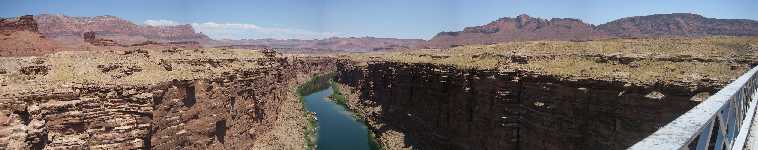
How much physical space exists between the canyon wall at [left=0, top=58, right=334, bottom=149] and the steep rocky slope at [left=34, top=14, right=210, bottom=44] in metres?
65.1

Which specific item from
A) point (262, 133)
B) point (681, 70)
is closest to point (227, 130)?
point (262, 133)

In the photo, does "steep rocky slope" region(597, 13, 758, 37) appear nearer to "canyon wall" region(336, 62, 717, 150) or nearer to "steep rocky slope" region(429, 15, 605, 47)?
"steep rocky slope" region(429, 15, 605, 47)

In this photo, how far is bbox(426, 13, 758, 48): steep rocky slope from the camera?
119375mm

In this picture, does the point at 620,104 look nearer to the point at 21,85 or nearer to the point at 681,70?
the point at 681,70

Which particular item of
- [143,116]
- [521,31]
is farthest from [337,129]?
[521,31]

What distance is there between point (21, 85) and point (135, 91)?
3.57 meters

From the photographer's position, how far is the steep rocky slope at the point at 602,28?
392 ft

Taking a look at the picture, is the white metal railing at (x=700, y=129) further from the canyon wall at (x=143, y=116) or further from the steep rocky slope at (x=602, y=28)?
the steep rocky slope at (x=602, y=28)

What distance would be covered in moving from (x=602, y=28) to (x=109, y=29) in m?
131

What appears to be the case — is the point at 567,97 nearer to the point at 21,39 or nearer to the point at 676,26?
the point at 21,39

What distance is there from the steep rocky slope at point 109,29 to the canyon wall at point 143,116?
214ft

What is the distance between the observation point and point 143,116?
794 inches

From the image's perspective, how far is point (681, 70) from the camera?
23.3 m

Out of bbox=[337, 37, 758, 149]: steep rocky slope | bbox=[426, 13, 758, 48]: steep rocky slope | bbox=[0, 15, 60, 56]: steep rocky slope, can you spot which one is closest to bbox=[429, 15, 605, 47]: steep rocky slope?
bbox=[426, 13, 758, 48]: steep rocky slope
